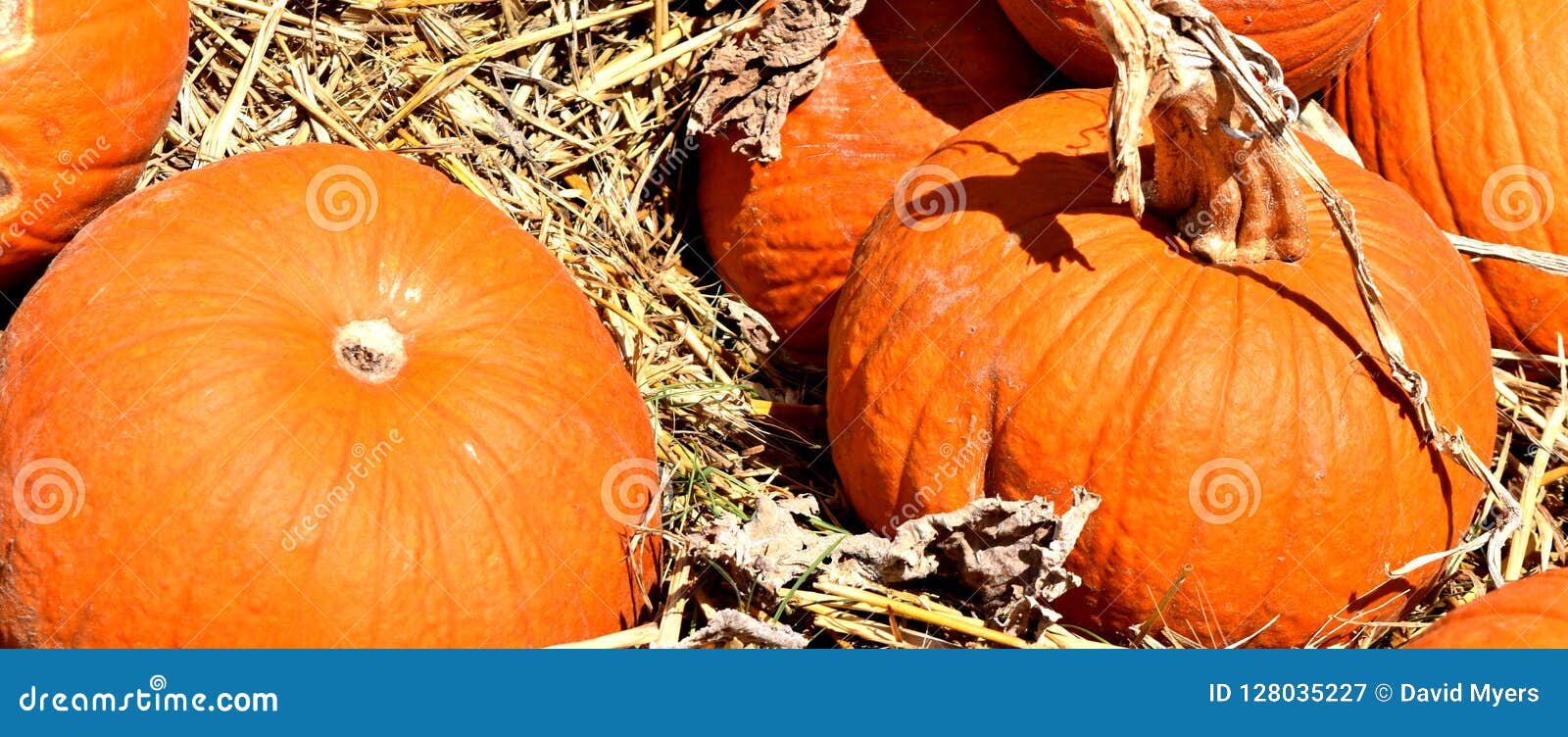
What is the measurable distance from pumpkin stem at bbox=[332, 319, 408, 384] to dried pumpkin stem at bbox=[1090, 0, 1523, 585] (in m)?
1.57

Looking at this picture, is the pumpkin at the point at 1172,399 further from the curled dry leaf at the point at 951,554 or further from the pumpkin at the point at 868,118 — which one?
the pumpkin at the point at 868,118

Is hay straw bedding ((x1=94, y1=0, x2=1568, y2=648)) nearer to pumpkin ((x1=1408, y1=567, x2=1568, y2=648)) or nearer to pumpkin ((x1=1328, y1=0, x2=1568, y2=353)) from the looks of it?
pumpkin ((x1=1328, y1=0, x2=1568, y2=353))

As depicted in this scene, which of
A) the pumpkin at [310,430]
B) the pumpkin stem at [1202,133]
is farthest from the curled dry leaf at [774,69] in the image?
the pumpkin stem at [1202,133]

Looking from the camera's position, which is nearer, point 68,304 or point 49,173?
point 68,304

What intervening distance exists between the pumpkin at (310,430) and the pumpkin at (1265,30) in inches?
58.5

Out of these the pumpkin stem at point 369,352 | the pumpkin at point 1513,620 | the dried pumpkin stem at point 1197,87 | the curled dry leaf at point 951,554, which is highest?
the dried pumpkin stem at point 1197,87

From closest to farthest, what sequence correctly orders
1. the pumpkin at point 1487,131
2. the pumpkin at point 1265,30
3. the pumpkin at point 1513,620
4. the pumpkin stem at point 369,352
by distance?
the pumpkin at point 1513,620 → the pumpkin stem at point 369,352 → the pumpkin at point 1265,30 → the pumpkin at point 1487,131

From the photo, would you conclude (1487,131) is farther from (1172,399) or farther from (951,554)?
(951,554)

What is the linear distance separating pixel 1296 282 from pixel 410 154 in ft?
8.30

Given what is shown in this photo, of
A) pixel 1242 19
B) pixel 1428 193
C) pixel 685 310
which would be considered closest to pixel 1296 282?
pixel 1242 19

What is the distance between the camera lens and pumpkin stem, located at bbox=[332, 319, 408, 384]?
2.90 m

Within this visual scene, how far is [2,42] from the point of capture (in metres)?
3.09

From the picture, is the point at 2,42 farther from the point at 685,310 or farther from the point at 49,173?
the point at 685,310

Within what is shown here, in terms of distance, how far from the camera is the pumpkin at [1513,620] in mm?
2559
